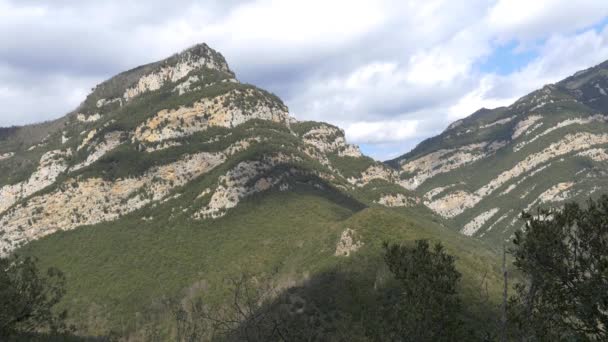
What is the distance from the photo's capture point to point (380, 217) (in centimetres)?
16662

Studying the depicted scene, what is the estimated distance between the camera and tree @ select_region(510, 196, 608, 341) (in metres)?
23.3

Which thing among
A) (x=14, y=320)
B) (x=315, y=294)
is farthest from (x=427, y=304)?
(x=315, y=294)

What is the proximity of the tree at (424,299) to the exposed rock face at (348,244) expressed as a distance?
399 ft

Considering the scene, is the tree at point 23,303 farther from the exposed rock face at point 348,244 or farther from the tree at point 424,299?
the exposed rock face at point 348,244

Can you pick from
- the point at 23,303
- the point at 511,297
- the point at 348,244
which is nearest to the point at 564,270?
the point at 511,297

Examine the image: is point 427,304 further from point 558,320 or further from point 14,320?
point 14,320

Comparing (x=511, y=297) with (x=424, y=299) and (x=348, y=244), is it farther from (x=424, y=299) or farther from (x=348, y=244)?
(x=348, y=244)

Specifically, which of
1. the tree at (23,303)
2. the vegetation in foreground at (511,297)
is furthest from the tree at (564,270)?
the tree at (23,303)

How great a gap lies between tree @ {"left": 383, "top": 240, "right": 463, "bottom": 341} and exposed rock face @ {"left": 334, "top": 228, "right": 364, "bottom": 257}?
122 metres

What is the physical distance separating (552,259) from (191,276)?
175 m

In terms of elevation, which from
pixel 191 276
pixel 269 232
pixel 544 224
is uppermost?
pixel 544 224

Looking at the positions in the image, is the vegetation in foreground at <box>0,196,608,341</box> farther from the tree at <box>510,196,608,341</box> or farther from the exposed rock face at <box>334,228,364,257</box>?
the exposed rock face at <box>334,228,364,257</box>

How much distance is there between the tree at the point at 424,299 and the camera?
2930 centimetres

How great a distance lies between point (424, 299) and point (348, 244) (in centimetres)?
12589
